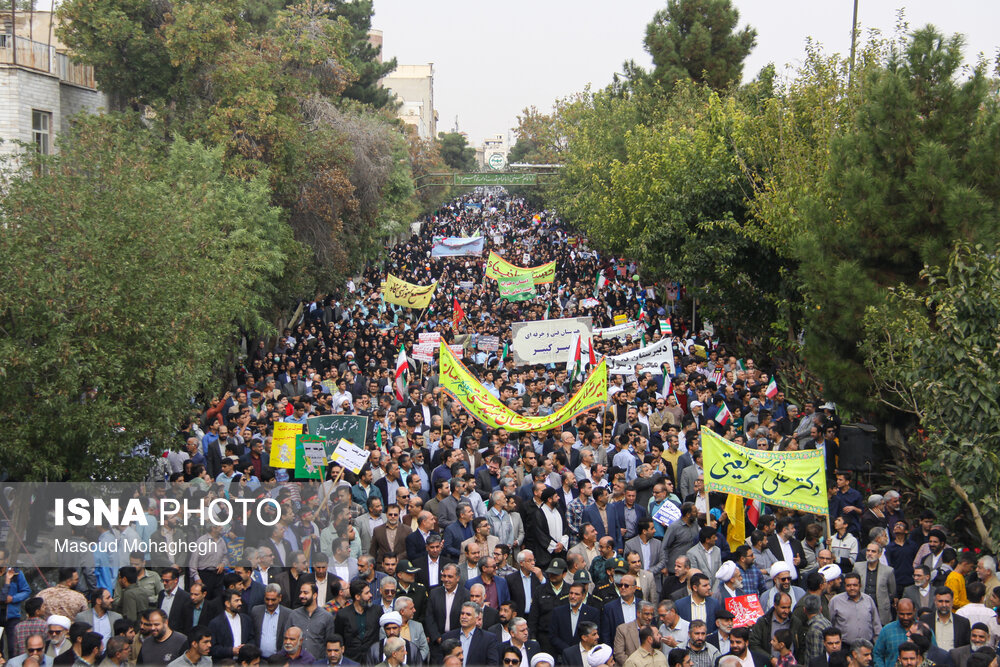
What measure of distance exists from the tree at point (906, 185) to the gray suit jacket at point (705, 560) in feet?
19.8

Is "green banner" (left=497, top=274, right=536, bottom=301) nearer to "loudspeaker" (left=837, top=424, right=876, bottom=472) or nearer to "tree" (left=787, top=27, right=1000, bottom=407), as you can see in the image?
"tree" (left=787, top=27, right=1000, bottom=407)

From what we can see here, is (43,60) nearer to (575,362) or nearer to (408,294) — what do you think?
(408,294)

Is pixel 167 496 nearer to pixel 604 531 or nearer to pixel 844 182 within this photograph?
pixel 604 531

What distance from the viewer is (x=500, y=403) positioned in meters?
14.6

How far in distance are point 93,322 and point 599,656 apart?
20.5ft

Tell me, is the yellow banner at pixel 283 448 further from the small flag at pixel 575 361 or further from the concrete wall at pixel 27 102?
the concrete wall at pixel 27 102

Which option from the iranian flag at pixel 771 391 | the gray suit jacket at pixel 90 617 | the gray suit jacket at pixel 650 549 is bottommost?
the gray suit jacket at pixel 90 617

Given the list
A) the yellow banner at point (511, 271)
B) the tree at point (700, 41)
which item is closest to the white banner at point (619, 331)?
the yellow banner at point (511, 271)

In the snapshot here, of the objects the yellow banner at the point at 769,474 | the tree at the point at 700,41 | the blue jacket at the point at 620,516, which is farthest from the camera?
the tree at the point at 700,41

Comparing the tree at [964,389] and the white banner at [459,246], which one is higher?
the white banner at [459,246]

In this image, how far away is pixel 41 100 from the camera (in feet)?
81.4

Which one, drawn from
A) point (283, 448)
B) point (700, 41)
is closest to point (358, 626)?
point (283, 448)

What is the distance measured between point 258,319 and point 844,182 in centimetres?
1239

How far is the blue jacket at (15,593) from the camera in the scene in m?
9.12
